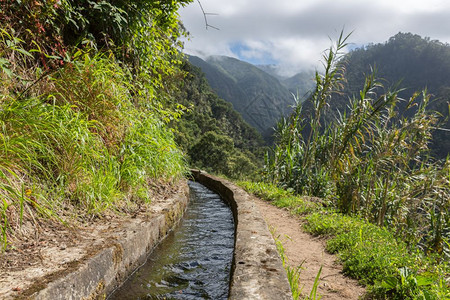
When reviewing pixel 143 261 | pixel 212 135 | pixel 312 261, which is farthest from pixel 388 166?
pixel 212 135

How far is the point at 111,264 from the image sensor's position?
75.1 inches

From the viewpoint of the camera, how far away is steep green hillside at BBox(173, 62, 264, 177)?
96.6ft

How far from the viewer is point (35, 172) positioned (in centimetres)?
217

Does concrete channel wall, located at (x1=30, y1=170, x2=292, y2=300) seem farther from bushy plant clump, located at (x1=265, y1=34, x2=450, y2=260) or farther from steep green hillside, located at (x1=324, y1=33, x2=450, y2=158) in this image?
steep green hillside, located at (x1=324, y1=33, x2=450, y2=158)

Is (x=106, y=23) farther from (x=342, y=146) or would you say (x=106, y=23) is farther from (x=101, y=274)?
(x=342, y=146)

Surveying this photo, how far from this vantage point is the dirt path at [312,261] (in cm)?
212

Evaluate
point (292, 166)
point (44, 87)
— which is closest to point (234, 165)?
point (292, 166)

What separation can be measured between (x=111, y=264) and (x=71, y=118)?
126cm

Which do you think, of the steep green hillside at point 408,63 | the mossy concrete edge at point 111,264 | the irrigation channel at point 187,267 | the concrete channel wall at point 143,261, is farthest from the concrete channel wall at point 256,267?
the steep green hillside at point 408,63

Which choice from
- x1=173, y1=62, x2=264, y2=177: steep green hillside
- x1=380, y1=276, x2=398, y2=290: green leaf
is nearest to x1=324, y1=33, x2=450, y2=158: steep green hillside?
x1=173, y1=62, x2=264, y2=177: steep green hillside

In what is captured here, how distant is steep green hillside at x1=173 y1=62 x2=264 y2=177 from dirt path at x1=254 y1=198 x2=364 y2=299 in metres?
2.32

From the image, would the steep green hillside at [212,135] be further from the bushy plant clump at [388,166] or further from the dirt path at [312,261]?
the bushy plant clump at [388,166]

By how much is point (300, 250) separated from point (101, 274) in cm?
201

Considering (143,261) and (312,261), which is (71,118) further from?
(312,261)
